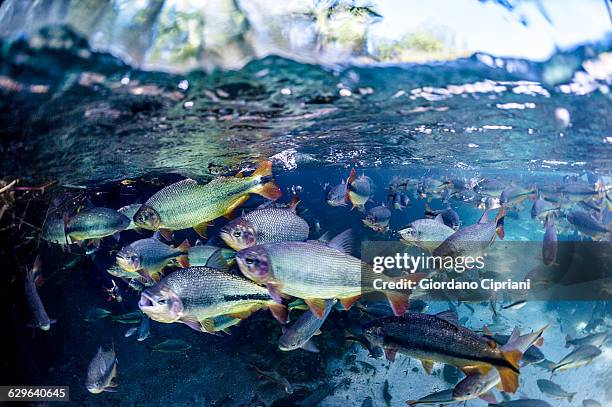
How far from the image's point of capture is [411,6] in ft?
16.6

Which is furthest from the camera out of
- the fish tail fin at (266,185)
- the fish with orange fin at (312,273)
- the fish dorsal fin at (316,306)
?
the fish tail fin at (266,185)

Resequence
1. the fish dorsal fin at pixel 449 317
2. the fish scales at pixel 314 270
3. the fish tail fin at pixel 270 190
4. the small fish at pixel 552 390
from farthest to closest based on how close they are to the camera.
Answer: the small fish at pixel 552 390 → the fish tail fin at pixel 270 190 → the fish dorsal fin at pixel 449 317 → the fish scales at pixel 314 270

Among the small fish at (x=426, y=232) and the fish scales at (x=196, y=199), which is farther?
the small fish at (x=426, y=232)

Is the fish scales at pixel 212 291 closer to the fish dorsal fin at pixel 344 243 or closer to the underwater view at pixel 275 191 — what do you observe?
the underwater view at pixel 275 191

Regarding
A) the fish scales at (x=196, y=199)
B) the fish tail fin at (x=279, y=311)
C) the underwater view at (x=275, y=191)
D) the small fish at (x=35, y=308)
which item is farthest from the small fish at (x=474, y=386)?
the small fish at (x=35, y=308)

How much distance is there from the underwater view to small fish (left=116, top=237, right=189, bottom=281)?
39 mm

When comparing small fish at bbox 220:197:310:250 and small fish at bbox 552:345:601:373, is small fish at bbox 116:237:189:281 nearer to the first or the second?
small fish at bbox 220:197:310:250

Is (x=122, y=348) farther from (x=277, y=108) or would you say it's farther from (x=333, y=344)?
(x=277, y=108)

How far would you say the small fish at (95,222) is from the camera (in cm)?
728

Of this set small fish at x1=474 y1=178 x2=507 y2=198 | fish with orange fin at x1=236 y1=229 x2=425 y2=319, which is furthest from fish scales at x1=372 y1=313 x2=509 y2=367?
small fish at x1=474 y1=178 x2=507 y2=198

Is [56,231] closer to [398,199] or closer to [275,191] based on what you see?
[275,191]

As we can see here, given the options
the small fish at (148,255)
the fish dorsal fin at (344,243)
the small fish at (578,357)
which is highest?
the fish dorsal fin at (344,243)

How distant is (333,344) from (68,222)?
24.7 ft

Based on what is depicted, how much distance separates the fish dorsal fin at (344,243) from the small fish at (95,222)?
4.18 m
